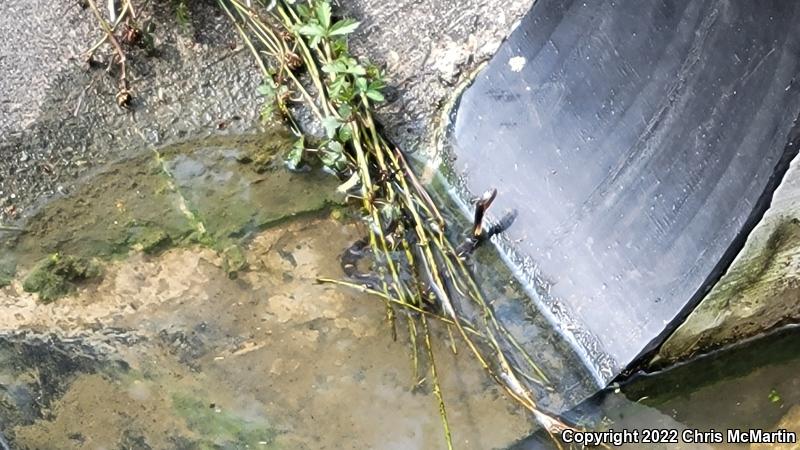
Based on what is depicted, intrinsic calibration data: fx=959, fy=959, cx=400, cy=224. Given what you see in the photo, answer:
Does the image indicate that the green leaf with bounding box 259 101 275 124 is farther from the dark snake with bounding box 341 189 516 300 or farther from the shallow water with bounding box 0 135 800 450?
the dark snake with bounding box 341 189 516 300

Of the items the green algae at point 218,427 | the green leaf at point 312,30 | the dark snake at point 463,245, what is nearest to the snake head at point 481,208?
the dark snake at point 463,245

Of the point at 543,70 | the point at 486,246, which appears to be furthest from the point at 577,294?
the point at 543,70

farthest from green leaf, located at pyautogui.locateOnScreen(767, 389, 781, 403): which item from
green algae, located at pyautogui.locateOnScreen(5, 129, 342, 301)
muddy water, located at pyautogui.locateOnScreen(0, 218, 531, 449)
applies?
green algae, located at pyautogui.locateOnScreen(5, 129, 342, 301)

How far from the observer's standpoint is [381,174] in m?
2.91

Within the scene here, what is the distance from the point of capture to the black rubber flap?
2555 mm

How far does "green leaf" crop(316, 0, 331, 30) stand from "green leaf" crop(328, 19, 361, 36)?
2 centimetres

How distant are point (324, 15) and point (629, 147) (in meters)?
0.98

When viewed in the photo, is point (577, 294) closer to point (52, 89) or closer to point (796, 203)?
point (796, 203)

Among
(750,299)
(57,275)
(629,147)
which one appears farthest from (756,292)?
(57,275)

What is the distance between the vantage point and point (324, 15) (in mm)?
2826

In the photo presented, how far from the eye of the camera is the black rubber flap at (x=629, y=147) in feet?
8.38

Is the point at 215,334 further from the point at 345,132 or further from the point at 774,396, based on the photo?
the point at 774,396

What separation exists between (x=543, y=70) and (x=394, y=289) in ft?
2.75

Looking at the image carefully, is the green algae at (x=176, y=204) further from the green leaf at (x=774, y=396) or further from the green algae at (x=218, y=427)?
the green leaf at (x=774, y=396)
